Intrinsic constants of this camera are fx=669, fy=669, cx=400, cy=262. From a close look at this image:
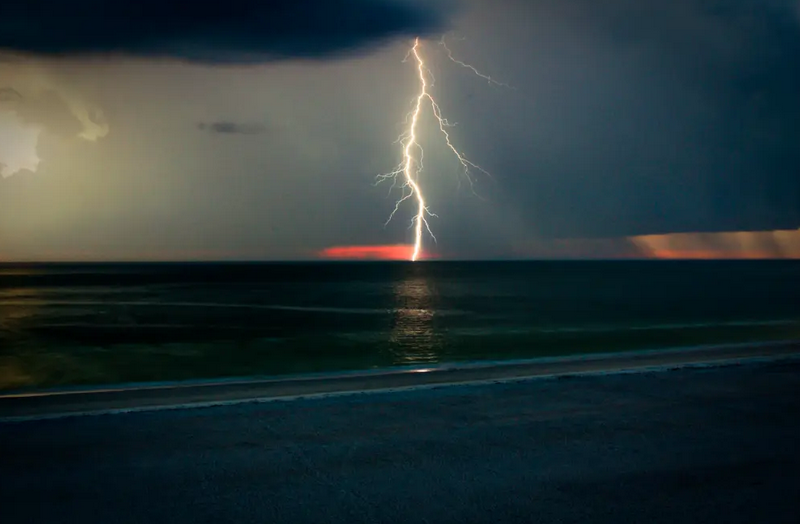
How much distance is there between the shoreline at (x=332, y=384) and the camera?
6.16 m

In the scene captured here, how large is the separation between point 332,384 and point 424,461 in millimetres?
2718

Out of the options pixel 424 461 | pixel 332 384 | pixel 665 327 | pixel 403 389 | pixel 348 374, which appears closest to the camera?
pixel 424 461

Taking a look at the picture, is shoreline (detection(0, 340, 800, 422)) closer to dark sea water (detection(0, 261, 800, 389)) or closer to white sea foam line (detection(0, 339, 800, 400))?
white sea foam line (detection(0, 339, 800, 400))

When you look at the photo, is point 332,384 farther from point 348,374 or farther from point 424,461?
point 424,461

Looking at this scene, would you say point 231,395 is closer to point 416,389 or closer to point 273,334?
point 416,389

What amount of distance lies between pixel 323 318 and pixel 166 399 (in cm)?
2597

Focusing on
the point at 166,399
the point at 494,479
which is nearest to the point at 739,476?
the point at 494,479

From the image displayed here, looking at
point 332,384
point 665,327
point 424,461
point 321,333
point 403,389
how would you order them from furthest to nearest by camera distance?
point 665,327
point 321,333
point 332,384
point 403,389
point 424,461

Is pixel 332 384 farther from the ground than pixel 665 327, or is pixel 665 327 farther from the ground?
pixel 332 384

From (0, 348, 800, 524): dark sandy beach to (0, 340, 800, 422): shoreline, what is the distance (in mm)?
341

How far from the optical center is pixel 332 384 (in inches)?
285

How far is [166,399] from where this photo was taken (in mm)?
6449

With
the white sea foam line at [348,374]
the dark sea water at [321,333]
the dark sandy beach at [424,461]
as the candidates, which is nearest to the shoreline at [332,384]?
the white sea foam line at [348,374]

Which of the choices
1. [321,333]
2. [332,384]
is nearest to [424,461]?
[332,384]
